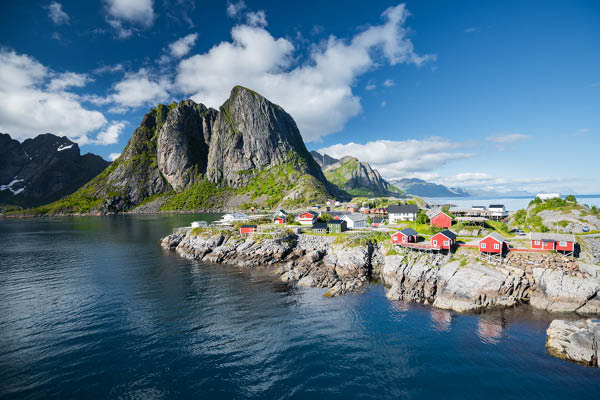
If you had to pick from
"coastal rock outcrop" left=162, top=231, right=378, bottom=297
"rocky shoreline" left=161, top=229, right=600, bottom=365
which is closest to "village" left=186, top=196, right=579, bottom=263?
"rocky shoreline" left=161, top=229, right=600, bottom=365

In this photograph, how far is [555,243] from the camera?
41.2m

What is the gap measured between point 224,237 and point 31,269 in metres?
Result: 39.1

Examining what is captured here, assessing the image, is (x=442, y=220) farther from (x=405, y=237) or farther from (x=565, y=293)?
(x=565, y=293)

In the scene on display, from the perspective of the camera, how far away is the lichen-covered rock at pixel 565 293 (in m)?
33.1

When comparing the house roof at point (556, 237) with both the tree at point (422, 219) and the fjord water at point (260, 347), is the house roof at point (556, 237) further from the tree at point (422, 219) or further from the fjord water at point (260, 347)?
the tree at point (422, 219)

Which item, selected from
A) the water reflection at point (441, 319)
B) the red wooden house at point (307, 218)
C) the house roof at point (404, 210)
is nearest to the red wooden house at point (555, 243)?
the water reflection at point (441, 319)

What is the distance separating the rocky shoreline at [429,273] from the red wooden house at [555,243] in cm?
217

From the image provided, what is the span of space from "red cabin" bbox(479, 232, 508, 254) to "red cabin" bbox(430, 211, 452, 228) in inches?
851

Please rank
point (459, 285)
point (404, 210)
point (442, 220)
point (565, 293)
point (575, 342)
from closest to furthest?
Result: point (575, 342)
point (565, 293)
point (459, 285)
point (442, 220)
point (404, 210)

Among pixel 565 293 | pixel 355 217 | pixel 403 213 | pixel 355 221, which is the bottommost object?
pixel 565 293

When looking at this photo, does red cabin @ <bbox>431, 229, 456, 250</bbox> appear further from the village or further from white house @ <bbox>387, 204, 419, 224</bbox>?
white house @ <bbox>387, 204, 419, 224</bbox>

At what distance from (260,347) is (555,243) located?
154ft

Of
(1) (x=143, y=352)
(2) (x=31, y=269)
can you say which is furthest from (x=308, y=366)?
(2) (x=31, y=269)

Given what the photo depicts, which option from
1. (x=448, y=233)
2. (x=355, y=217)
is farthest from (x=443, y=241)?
(x=355, y=217)
